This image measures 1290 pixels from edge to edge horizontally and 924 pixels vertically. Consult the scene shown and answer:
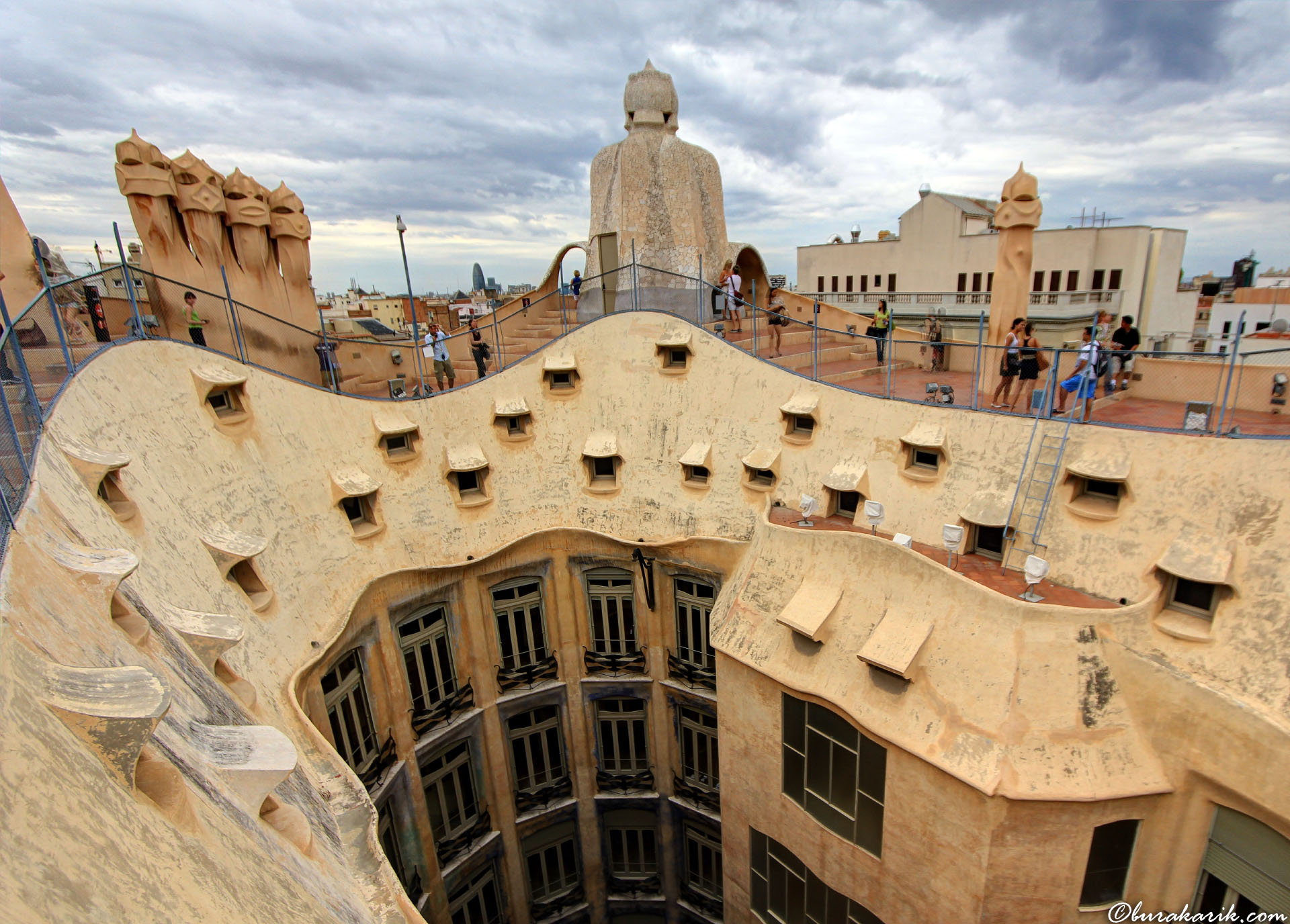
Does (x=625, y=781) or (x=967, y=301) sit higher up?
(x=967, y=301)

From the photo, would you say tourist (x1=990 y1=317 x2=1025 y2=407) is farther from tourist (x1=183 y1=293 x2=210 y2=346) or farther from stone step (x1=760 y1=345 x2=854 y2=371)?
tourist (x1=183 y1=293 x2=210 y2=346)

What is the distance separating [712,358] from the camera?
20203 millimetres

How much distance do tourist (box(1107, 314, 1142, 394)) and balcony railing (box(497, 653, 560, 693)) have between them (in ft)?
58.4

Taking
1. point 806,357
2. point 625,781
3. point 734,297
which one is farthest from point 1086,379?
point 625,781

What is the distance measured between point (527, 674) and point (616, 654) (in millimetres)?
2922

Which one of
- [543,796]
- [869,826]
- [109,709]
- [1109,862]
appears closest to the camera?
[109,709]

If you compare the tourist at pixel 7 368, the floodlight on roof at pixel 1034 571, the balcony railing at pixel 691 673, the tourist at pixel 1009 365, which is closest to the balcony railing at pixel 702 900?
the balcony railing at pixel 691 673

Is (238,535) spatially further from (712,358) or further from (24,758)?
(712,358)

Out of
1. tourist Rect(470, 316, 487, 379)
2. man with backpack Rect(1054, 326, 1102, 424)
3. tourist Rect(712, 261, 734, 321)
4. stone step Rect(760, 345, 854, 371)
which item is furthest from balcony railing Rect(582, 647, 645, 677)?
man with backpack Rect(1054, 326, 1102, 424)

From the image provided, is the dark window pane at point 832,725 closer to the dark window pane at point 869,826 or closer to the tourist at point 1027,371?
the dark window pane at point 869,826

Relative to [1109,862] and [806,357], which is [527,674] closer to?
[806,357]

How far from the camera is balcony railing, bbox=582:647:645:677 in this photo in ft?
70.0

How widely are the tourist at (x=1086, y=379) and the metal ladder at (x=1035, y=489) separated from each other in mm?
208

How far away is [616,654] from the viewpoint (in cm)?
2153
